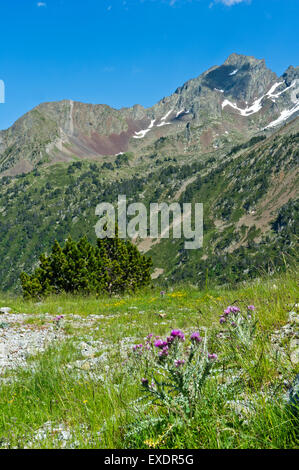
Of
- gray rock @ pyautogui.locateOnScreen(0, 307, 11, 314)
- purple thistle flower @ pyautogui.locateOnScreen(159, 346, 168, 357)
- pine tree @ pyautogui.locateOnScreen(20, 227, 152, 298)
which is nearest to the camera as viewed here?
purple thistle flower @ pyautogui.locateOnScreen(159, 346, 168, 357)

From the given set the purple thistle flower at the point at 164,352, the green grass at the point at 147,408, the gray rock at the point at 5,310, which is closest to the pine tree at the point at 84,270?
the gray rock at the point at 5,310

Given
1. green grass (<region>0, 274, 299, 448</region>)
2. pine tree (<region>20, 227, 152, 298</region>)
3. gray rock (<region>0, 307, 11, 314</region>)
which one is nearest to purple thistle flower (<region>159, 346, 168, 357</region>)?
green grass (<region>0, 274, 299, 448</region>)

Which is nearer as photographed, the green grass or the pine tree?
the green grass

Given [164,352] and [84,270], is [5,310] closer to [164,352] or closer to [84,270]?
[164,352]

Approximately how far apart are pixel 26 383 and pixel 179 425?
359 cm

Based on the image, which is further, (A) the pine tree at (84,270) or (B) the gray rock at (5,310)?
(A) the pine tree at (84,270)

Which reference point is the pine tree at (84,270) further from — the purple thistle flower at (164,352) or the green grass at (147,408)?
the purple thistle flower at (164,352)

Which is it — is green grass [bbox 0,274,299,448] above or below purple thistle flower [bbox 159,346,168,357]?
below

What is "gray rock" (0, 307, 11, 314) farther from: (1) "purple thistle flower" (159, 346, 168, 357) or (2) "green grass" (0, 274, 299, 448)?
(1) "purple thistle flower" (159, 346, 168, 357)

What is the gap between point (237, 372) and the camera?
3.85 m

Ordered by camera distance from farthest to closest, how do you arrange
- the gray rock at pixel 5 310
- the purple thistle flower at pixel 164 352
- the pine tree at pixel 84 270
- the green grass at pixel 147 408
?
the pine tree at pixel 84 270 → the gray rock at pixel 5 310 → the purple thistle flower at pixel 164 352 → the green grass at pixel 147 408

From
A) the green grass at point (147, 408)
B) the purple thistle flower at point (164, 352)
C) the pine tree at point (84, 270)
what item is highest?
the purple thistle flower at point (164, 352)
